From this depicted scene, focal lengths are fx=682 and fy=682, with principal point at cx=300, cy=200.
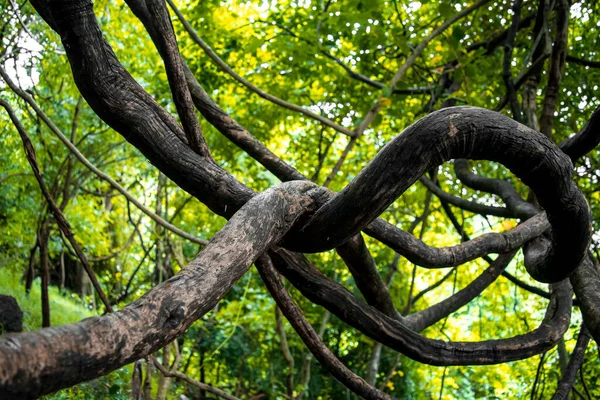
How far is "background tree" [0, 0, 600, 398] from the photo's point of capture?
1572 mm

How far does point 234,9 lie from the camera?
7.19 m

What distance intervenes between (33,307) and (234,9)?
359cm

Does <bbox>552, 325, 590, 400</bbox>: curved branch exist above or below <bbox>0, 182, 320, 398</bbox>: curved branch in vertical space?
above

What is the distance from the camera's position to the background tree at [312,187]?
157 cm

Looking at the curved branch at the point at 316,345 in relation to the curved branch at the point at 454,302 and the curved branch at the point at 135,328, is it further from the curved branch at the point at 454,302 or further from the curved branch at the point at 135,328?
the curved branch at the point at 135,328

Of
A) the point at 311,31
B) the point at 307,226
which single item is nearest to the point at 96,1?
the point at 311,31

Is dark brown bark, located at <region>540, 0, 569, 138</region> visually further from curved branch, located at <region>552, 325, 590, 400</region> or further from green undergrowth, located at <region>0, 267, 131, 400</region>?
green undergrowth, located at <region>0, 267, 131, 400</region>

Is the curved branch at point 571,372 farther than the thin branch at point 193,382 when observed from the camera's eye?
No

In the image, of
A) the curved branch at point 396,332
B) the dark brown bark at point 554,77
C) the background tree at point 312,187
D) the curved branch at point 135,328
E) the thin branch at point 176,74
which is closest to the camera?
the curved branch at point 135,328

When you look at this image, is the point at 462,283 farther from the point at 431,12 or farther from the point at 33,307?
the point at 33,307

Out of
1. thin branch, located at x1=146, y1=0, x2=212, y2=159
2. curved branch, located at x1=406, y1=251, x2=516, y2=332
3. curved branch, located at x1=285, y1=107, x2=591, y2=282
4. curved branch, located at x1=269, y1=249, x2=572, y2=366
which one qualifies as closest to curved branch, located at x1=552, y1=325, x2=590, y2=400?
curved branch, located at x1=269, y1=249, x2=572, y2=366

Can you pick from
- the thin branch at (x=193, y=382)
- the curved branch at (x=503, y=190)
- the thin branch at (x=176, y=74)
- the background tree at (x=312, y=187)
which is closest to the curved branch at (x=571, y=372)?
the background tree at (x=312, y=187)

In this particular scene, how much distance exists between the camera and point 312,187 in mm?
1759

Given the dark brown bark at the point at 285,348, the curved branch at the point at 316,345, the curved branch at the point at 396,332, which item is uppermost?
the dark brown bark at the point at 285,348
